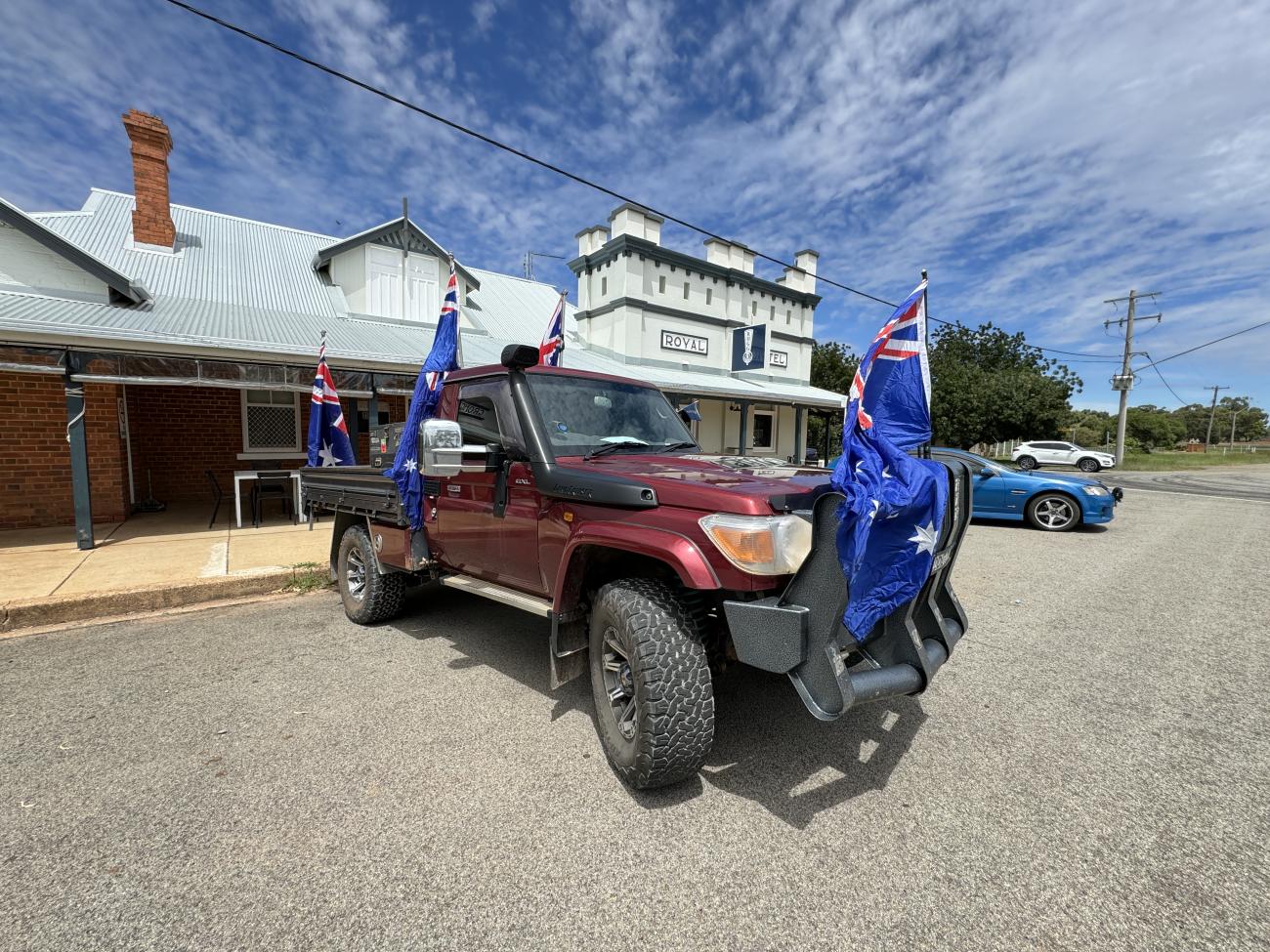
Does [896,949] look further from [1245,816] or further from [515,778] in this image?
[1245,816]

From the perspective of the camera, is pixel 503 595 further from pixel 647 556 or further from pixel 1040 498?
pixel 1040 498

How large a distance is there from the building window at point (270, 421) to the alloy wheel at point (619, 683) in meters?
11.3

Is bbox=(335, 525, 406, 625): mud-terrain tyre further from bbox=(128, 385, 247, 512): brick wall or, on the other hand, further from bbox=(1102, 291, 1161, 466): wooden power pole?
bbox=(1102, 291, 1161, 466): wooden power pole

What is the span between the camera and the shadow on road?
8.30 feet

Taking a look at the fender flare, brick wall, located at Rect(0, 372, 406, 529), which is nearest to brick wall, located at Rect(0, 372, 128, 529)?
brick wall, located at Rect(0, 372, 406, 529)

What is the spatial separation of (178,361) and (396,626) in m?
5.80

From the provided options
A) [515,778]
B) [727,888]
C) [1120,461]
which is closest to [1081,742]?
[727,888]

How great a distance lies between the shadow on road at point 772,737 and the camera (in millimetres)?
2529

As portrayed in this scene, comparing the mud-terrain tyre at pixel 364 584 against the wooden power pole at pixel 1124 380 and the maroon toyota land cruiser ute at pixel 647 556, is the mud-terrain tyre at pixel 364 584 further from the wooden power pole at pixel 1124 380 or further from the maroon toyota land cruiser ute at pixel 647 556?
the wooden power pole at pixel 1124 380

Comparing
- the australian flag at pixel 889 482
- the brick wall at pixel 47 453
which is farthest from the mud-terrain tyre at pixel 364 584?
the brick wall at pixel 47 453

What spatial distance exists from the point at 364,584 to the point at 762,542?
3645mm

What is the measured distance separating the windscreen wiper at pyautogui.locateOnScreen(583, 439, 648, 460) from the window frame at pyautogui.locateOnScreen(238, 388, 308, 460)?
1011cm

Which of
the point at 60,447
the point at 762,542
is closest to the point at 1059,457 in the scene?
the point at 762,542

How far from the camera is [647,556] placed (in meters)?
2.63
